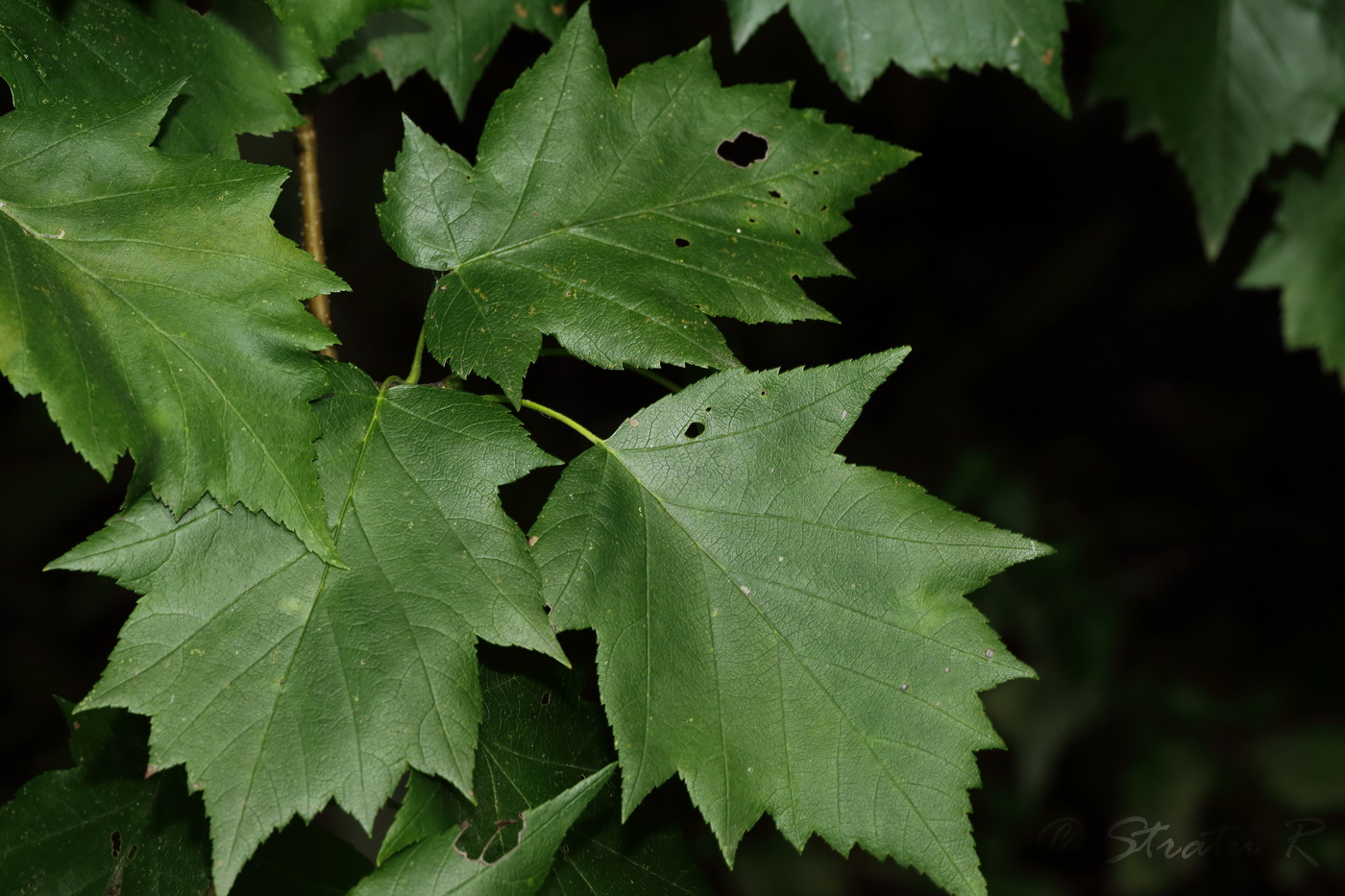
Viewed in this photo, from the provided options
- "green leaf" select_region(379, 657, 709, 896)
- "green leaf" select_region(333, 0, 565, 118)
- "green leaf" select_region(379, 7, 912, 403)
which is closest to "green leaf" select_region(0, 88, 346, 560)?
"green leaf" select_region(379, 7, 912, 403)

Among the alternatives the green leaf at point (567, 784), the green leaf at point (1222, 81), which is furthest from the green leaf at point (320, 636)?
the green leaf at point (1222, 81)

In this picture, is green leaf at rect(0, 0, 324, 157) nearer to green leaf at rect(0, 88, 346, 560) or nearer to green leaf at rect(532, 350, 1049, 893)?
green leaf at rect(0, 88, 346, 560)

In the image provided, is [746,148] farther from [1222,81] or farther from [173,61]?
[1222,81]

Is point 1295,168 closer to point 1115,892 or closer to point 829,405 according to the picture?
point 829,405

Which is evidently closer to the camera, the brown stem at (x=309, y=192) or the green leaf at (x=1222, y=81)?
the brown stem at (x=309, y=192)

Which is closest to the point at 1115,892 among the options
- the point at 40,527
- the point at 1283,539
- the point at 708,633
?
the point at 1283,539

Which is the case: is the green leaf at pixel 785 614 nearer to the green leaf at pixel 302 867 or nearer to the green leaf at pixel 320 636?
the green leaf at pixel 320 636
